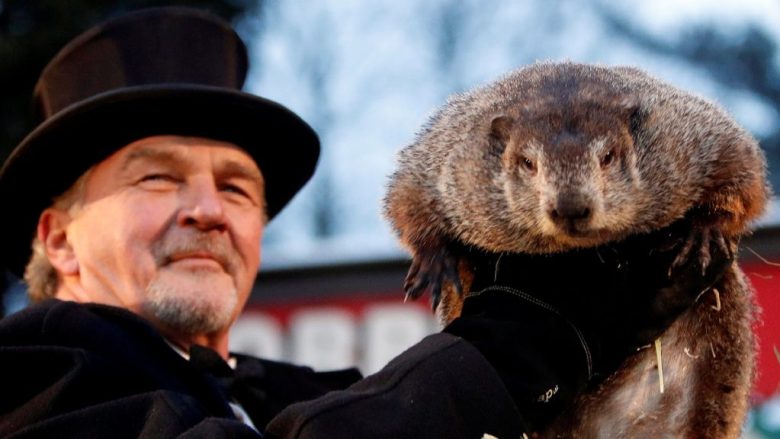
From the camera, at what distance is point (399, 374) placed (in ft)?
7.69

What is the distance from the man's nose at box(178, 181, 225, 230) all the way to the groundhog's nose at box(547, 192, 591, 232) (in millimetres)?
1295

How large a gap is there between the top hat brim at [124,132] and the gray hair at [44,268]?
3cm

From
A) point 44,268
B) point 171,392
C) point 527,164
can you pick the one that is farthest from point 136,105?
point 527,164

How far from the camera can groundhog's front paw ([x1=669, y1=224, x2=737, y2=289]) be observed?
2617mm

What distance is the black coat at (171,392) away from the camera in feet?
7.43

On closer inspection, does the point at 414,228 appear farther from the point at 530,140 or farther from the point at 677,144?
the point at 677,144

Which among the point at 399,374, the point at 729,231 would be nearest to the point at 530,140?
the point at 729,231

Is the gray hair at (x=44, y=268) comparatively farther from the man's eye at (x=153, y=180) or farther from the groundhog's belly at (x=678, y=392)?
the groundhog's belly at (x=678, y=392)

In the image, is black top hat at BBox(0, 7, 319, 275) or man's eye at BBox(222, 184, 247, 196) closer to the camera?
black top hat at BBox(0, 7, 319, 275)

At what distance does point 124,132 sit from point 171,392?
3.85 ft

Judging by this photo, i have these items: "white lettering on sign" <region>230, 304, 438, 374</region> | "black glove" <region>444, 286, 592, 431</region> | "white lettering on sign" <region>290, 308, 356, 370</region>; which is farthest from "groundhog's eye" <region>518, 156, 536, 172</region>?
"white lettering on sign" <region>290, 308, 356, 370</region>

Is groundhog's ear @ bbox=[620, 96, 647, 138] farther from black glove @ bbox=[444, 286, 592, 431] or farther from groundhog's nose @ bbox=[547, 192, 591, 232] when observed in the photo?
black glove @ bbox=[444, 286, 592, 431]

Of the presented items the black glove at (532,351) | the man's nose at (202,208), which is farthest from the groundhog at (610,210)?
the man's nose at (202,208)

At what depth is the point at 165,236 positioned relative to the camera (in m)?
3.45
